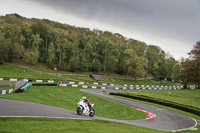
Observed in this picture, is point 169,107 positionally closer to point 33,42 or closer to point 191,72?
point 191,72

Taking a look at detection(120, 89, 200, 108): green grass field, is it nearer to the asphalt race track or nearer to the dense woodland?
the asphalt race track

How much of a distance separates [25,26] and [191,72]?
260 feet

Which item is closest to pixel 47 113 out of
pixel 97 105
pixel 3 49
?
pixel 97 105

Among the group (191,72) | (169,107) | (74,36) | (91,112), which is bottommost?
(169,107)

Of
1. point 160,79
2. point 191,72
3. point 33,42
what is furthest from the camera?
point 160,79

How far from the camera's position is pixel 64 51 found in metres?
98.8

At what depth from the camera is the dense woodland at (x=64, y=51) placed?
278ft

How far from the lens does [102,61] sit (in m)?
113

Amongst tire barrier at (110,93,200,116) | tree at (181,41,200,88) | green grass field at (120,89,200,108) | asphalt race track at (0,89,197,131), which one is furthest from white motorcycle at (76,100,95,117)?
tree at (181,41,200,88)

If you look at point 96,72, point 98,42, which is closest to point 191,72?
point 96,72

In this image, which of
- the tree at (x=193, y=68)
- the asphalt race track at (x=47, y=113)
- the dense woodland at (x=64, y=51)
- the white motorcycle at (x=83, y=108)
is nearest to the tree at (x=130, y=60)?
the dense woodland at (x=64, y=51)

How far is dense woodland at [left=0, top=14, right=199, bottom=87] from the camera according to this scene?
84.7 m

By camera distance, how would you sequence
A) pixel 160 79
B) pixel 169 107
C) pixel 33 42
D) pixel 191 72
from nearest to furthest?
pixel 169 107, pixel 191 72, pixel 33 42, pixel 160 79

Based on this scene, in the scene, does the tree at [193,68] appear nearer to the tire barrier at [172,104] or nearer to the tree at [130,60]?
the tree at [130,60]
